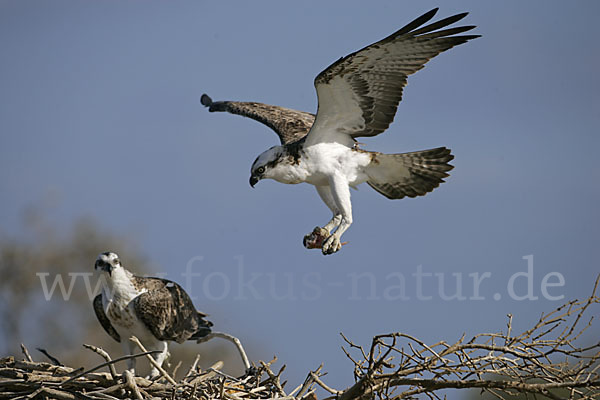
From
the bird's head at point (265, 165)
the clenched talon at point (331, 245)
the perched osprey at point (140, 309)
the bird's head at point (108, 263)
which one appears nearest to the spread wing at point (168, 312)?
the perched osprey at point (140, 309)

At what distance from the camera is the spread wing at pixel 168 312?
7.14m

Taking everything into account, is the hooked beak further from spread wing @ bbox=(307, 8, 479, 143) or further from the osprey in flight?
spread wing @ bbox=(307, 8, 479, 143)

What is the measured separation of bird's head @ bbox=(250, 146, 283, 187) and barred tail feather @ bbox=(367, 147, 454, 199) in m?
0.75

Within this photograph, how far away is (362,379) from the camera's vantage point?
4.99 meters

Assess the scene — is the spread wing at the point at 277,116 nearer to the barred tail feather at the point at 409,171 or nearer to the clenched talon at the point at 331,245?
the barred tail feather at the point at 409,171

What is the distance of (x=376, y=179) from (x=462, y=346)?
2.21 m

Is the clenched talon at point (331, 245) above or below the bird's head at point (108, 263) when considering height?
above

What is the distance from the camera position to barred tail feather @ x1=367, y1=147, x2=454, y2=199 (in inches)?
265

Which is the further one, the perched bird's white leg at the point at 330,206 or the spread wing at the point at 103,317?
the spread wing at the point at 103,317

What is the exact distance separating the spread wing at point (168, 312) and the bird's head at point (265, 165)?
134 cm

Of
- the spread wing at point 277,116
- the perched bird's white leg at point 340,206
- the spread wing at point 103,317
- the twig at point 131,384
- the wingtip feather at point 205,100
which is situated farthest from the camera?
the wingtip feather at point 205,100

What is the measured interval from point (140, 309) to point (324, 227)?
1.67 m

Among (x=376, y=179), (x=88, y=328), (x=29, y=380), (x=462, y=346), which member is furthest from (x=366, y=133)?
(x=88, y=328)

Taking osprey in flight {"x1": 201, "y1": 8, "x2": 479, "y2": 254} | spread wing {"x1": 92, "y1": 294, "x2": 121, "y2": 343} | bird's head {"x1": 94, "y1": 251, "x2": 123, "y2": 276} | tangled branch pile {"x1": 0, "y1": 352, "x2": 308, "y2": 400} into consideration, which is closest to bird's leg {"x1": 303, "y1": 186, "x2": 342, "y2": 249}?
osprey in flight {"x1": 201, "y1": 8, "x2": 479, "y2": 254}
